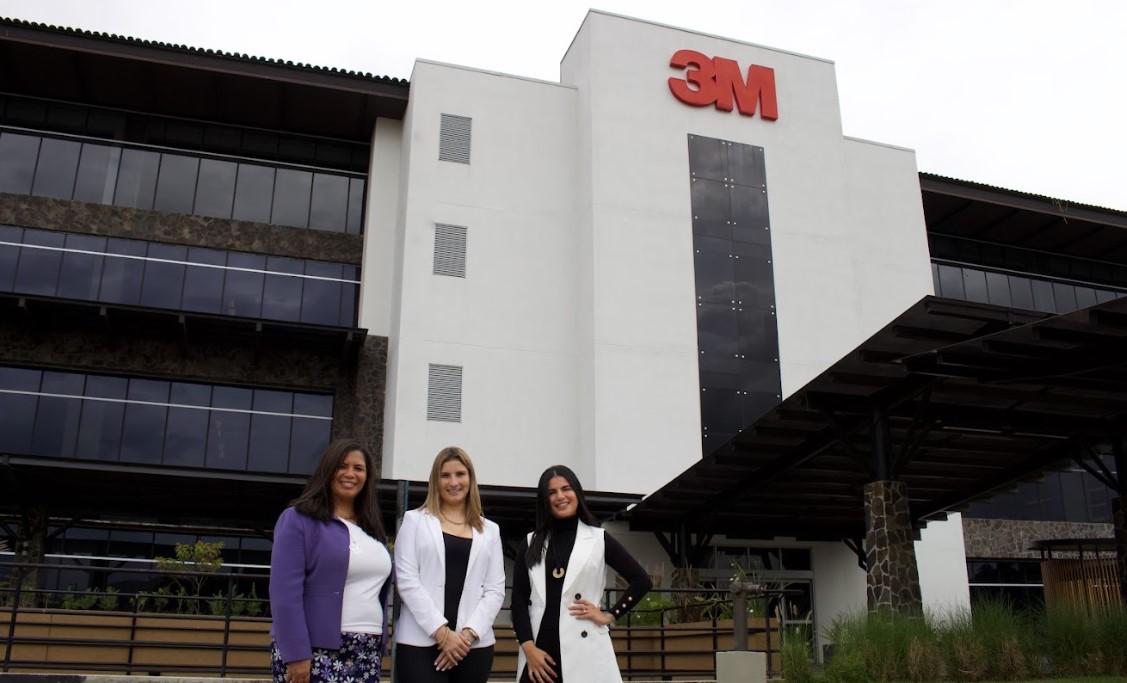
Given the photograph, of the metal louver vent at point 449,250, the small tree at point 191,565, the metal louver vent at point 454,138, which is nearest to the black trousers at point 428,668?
the small tree at point 191,565

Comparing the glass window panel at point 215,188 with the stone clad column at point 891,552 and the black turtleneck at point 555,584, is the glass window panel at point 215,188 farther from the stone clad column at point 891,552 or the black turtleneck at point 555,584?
the black turtleneck at point 555,584

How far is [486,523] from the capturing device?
4902 millimetres

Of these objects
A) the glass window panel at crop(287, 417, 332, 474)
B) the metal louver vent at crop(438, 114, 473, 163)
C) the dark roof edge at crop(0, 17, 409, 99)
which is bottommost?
the glass window panel at crop(287, 417, 332, 474)

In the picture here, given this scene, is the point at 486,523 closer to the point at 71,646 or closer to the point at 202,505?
the point at 71,646

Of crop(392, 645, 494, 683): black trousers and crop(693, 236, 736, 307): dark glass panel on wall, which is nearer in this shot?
crop(392, 645, 494, 683): black trousers

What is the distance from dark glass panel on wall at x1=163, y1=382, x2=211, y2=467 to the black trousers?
1673 centimetres

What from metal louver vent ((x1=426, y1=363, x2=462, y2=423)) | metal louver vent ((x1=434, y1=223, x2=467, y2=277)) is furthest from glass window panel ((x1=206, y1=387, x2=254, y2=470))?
metal louver vent ((x1=434, y1=223, x2=467, y2=277))

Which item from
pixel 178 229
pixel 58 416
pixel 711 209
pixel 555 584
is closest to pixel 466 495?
pixel 555 584

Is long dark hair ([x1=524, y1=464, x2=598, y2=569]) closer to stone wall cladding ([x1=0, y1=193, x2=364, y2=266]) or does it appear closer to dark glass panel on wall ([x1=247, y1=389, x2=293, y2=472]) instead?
dark glass panel on wall ([x1=247, y1=389, x2=293, y2=472])

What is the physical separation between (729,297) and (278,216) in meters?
10.4

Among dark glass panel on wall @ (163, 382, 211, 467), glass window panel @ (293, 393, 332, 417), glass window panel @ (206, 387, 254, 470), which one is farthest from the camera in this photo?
glass window panel @ (293, 393, 332, 417)

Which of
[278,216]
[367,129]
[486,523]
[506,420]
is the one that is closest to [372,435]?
[506,420]

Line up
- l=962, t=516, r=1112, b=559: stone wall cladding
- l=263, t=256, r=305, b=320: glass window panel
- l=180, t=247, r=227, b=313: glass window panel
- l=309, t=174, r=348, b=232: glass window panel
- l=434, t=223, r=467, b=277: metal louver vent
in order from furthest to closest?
l=962, t=516, r=1112, b=559: stone wall cladding, l=309, t=174, r=348, b=232: glass window panel, l=263, t=256, r=305, b=320: glass window panel, l=434, t=223, r=467, b=277: metal louver vent, l=180, t=247, r=227, b=313: glass window panel

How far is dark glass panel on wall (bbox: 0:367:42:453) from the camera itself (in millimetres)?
19406
